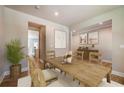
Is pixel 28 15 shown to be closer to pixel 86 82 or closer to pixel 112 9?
pixel 112 9

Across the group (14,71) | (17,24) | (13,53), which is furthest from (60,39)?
(14,71)

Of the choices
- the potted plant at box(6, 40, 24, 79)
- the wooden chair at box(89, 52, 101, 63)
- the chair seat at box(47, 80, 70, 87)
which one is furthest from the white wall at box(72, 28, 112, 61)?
the chair seat at box(47, 80, 70, 87)

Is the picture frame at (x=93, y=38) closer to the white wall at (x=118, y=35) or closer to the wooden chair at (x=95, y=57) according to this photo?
the white wall at (x=118, y=35)

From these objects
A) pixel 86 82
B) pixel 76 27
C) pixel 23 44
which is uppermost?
Answer: pixel 76 27

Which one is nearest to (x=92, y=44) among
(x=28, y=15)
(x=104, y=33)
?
(x=104, y=33)

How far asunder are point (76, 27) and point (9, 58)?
3259 millimetres

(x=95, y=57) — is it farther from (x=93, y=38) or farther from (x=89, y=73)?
(x=93, y=38)

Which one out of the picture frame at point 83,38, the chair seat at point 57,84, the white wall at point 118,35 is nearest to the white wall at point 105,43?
the picture frame at point 83,38

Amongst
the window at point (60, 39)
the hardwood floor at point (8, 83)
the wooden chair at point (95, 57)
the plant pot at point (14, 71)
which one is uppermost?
the window at point (60, 39)

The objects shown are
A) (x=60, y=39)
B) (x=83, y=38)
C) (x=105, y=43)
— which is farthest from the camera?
(x=83, y=38)

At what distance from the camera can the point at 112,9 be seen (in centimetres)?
287

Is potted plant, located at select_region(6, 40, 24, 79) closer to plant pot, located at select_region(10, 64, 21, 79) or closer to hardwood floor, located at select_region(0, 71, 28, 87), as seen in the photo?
plant pot, located at select_region(10, 64, 21, 79)

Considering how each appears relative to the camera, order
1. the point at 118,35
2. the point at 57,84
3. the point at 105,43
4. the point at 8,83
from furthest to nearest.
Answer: the point at 105,43, the point at 118,35, the point at 8,83, the point at 57,84
